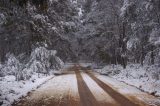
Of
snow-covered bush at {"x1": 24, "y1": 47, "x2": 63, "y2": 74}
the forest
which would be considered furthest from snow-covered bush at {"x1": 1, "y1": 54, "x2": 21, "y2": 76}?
snow-covered bush at {"x1": 24, "y1": 47, "x2": 63, "y2": 74}

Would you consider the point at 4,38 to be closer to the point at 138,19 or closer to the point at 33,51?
the point at 33,51

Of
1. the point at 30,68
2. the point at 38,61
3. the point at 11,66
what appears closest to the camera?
the point at 11,66

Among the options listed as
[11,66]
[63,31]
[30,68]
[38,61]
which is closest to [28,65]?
[30,68]

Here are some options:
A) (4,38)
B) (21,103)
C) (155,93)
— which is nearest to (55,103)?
(21,103)

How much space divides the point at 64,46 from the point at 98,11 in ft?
24.0

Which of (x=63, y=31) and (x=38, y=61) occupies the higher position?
(x=63, y=31)

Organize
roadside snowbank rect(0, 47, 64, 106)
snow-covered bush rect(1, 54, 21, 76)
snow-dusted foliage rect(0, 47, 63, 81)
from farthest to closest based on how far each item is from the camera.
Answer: snow-covered bush rect(1, 54, 21, 76) < snow-dusted foliage rect(0, 47, 63, 81) < roadside snowbank rect(0, 47, 64, 106)

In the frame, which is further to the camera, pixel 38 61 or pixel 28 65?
pixel 38 61

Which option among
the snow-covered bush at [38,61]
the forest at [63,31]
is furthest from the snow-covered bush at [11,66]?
the snow-covered bush at [38,61]

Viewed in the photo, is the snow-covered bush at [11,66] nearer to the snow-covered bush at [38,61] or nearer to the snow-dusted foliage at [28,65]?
the snow-dusted foliage at [28,65]

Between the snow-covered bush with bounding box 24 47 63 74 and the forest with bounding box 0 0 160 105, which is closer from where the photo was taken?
the forest with bounding box 0 0 160 105

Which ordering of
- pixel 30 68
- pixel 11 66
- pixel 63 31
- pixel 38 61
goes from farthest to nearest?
pixel 63 31, pixel 38 61, pixel 30 68, pixel 11 66

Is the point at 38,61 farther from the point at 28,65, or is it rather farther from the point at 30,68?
the point at 30,68

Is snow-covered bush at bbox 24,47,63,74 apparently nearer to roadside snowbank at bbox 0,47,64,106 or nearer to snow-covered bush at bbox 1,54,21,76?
roadside snowbank at bbox 0,47,64,106
